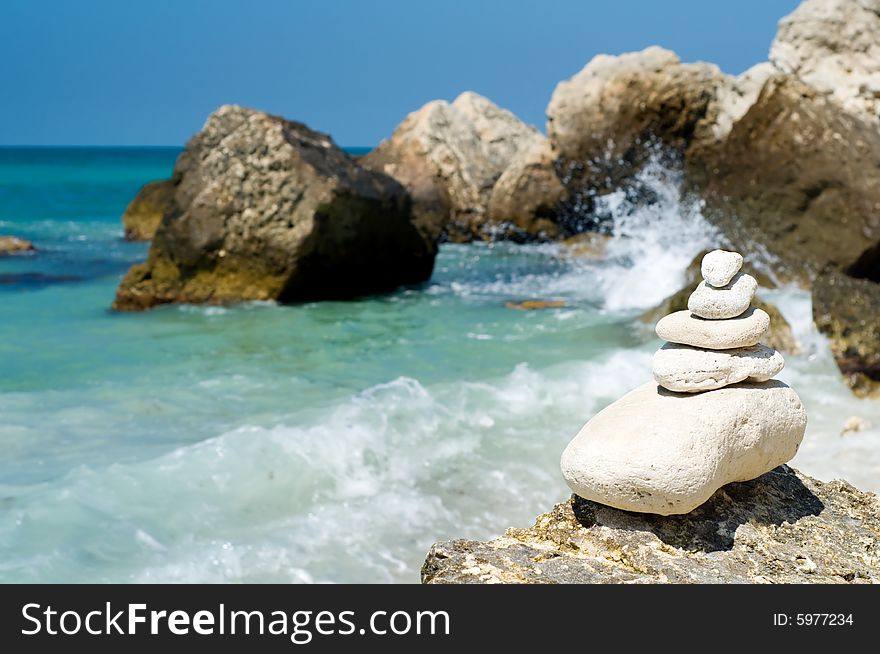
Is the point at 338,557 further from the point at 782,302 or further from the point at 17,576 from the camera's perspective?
the point at 782,302

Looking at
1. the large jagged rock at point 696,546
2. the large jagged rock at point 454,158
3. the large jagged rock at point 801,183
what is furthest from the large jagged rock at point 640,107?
the large jagged rock at point 696,546

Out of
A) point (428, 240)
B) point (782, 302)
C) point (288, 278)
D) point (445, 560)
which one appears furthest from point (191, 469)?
point (428, 240)

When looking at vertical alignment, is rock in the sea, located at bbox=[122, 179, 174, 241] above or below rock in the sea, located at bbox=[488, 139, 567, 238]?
above

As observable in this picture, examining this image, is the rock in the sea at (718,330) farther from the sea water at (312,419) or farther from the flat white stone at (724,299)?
the sea water at (312,419)

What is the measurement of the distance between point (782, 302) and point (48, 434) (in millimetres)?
7531

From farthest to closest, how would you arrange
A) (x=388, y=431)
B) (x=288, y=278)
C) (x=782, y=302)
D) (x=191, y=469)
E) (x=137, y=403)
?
(x=288, y=278) → (x=782, y=302) → (x=137, y=403) → (x=388, y=431) → (x=191, y=469)

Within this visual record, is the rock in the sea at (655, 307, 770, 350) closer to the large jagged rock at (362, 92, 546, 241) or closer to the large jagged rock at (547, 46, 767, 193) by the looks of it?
the large jagged rock at (547, 46, 767, 193)

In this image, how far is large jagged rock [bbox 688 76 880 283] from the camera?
12406 millimetres

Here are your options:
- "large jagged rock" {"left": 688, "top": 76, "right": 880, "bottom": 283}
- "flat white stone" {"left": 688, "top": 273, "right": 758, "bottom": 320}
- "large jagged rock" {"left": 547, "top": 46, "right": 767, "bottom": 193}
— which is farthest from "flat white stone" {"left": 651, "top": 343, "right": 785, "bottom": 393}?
"large jagged rock" {"left": 547, "top": 46, "right": 767, "bottom": 193}

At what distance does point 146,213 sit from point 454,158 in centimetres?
690

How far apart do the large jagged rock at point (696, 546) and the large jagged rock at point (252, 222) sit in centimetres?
887

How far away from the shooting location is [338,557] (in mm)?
5598

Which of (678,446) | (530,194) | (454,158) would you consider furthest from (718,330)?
(454,158)

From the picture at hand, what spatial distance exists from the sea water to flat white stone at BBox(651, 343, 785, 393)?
216 centimetres
